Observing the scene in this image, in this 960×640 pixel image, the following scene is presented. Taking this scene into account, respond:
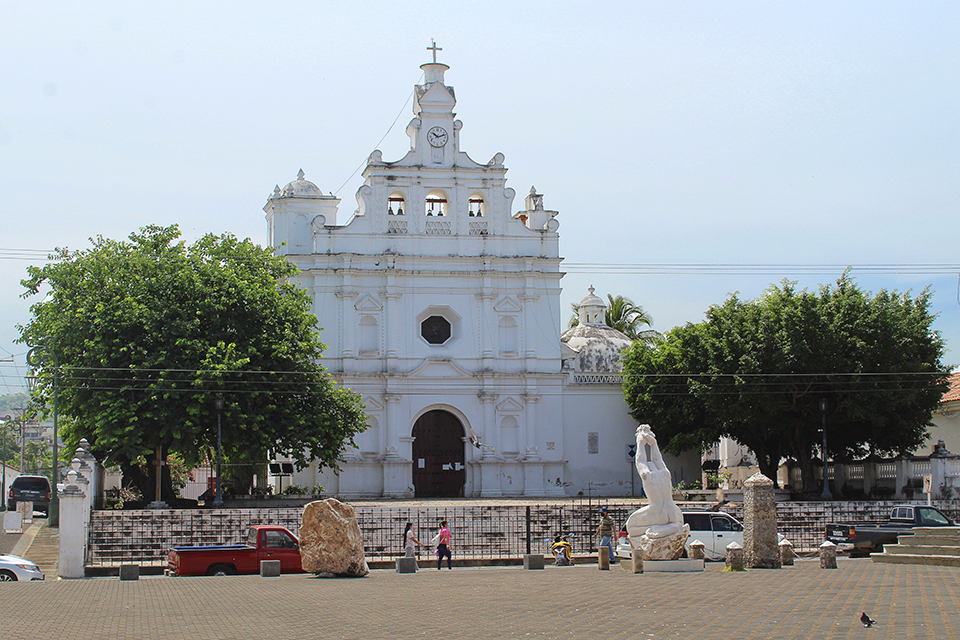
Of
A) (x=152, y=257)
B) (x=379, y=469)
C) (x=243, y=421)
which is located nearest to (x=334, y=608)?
(x=243, y=421)

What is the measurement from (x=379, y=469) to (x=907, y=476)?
1970 centimetres

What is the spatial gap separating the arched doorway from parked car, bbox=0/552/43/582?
72.8 ft

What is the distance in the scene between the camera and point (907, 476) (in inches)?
1375

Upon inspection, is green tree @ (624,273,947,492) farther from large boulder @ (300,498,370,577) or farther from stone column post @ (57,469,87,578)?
stone column post @ (57,469,87,578)

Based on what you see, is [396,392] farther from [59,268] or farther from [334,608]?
[334,608]

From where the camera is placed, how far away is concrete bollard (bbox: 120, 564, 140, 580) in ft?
73.0

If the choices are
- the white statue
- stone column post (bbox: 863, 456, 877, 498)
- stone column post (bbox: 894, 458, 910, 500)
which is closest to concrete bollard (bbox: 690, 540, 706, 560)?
the white statue

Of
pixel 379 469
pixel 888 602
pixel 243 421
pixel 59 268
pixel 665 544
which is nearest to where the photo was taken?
pixel 888 602

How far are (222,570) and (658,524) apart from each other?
362 inches

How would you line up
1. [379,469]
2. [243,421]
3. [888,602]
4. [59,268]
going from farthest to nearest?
[379,469] → [59,268] → [243,421] → [888,602]

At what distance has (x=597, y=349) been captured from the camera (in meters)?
51.7

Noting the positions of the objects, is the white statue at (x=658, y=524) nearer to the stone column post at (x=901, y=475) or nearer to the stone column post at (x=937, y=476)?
the stone column post at (x=937, y=476)

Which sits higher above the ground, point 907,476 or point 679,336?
point 679,336

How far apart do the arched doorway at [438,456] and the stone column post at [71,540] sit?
67.0 feet
